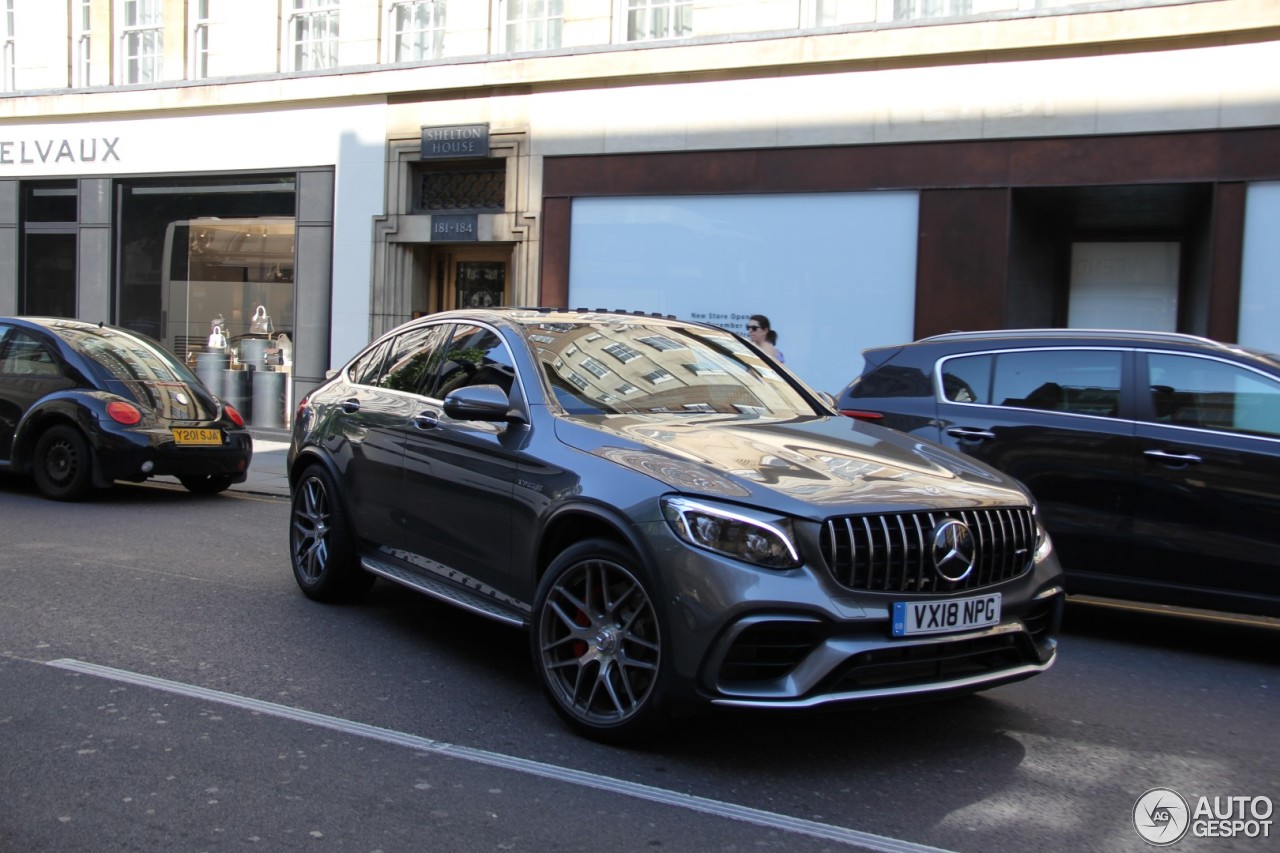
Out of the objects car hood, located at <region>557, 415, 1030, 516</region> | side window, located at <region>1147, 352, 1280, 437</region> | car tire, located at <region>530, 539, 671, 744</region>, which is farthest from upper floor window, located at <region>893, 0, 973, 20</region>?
car tire, located at <region>530, 539, 671, 744</region>

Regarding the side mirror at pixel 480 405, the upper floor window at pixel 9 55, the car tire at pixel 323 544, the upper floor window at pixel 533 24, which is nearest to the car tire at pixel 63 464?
the car tire at pixel 323 544

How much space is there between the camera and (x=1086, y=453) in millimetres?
6656

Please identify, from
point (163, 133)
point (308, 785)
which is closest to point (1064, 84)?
point (308, 785)

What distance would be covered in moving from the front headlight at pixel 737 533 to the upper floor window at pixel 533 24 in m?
13.1

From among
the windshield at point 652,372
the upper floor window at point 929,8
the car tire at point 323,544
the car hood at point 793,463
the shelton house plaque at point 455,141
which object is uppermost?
the upper floor window at point 929,8

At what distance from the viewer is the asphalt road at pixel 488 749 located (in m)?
3.84

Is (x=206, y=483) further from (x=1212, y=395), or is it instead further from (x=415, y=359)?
(x=1212, y=395)

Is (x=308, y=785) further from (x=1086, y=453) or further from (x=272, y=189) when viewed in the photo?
(x=272, y=189)

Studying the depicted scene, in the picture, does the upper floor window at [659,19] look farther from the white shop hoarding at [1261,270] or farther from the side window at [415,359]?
the side window at [415,359]

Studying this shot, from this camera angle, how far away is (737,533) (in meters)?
4.23

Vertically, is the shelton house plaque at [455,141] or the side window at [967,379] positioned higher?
the shelton house plaque at [455,141]

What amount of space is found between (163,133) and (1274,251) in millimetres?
15575

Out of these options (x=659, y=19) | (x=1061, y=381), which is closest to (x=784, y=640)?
(x=1061, y=381)

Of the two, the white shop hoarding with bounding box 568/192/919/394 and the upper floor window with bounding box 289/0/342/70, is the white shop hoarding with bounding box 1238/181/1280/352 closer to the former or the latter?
the white shop hoarding with bounding box 568/192/919/394
